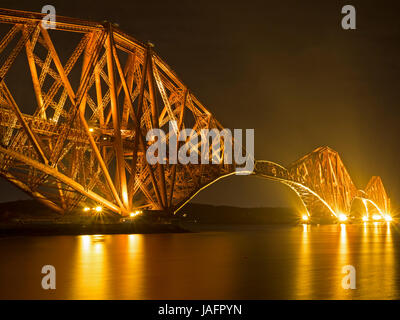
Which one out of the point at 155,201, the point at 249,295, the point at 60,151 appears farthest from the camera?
the point at 155,201

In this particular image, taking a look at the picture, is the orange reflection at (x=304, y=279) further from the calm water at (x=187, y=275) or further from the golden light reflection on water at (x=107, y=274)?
the golden light reflection on water at (x=107, y=274)

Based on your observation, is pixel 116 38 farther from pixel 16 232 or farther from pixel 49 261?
pixel 49 261

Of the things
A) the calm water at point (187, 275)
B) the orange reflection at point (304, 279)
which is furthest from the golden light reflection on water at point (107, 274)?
the orange reflection at point (304, 279)

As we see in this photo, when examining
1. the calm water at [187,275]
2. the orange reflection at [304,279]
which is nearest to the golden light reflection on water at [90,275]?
the calm water at [187,275]

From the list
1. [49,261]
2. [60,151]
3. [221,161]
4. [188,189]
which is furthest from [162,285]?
[221,161]

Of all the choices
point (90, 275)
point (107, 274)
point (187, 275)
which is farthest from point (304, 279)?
point (90, 275)

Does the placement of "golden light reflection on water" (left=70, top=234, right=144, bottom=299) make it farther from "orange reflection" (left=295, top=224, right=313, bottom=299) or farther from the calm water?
"orange reflection" (left=295, top=224, right=313, bottom=299)

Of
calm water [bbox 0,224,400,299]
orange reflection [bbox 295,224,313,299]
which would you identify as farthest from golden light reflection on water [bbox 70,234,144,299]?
orange reflection [bbox 295,224,313,299]

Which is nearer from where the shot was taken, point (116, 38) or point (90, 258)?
point (90, 258)

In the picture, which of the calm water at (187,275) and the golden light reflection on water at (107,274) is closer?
the calm water at (187,275)

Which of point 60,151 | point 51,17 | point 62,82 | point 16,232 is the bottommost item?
point 16,232

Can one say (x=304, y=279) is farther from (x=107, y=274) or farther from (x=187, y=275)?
(x=107, y=274)
